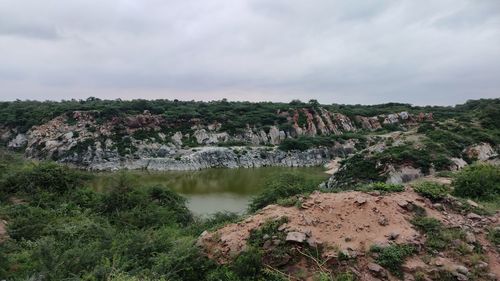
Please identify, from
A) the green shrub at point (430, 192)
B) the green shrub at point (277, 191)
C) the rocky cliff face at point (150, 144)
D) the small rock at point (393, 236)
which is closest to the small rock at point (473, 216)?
the green shrub at point (430, 192)

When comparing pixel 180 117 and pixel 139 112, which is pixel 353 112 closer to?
pixel 180 117

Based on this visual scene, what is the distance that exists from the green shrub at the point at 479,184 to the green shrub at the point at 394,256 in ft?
17.9

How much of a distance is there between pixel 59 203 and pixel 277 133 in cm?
4201

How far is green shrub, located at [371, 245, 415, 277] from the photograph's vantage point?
26.1 feet

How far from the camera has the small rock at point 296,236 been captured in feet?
27.8

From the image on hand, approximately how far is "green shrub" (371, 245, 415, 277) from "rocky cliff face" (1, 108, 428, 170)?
36771 millimetres

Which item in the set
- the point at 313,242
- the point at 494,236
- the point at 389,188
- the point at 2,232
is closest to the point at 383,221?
the point at 313,242

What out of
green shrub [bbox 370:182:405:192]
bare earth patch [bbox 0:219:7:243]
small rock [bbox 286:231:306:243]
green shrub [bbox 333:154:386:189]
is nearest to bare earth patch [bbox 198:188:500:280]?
small rock [bbox 286:231:306:243]

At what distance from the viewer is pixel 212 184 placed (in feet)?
116

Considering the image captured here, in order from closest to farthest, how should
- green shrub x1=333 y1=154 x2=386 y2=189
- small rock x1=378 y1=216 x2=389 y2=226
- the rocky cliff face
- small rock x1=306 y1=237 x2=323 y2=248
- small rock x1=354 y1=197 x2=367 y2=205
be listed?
1. small rock x1=306 y1=237 x2=323 y2=248
2. small rock x1=378 y1=216 x2=389 y2=226
3. small rock x1=354 y1=197 x2=367 y2=205
4. green shrub x1=333 y1=154 x2=386 y2=189
5. the rocky cliff face

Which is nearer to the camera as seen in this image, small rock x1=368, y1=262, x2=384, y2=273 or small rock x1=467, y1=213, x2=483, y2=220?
small rock x1=368, y1=262, x2=384, y2=273

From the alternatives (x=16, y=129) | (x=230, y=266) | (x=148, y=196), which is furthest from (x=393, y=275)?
(x=16, y=129)

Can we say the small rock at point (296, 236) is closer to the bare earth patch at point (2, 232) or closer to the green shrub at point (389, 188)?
the green shrub at point (389, 188)

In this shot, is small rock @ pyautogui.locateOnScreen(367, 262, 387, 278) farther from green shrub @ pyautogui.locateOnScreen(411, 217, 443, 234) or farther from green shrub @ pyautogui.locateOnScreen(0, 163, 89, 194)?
green shrub @ pyautogui.locateOnScreen(0, 163, 89, 194)
